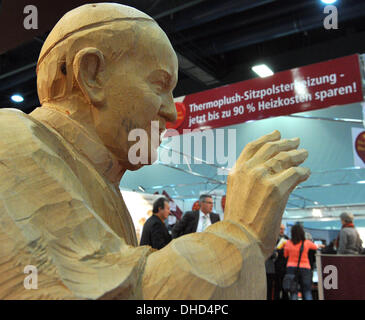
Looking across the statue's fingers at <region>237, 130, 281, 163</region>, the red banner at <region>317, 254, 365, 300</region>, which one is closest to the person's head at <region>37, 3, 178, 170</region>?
the statue's fingers at <region>237, 130, 281, 163</region>

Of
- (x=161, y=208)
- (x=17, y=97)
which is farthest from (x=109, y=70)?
(x=17, y=97)

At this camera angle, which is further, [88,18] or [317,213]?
[317,213]

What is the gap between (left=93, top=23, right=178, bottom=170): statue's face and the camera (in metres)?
0.89

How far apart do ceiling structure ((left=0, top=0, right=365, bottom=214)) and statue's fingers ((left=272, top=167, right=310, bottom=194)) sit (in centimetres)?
330

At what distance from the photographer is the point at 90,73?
88cm

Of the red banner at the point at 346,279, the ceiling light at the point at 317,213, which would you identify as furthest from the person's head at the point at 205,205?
the ceiling light at the point at 317,213

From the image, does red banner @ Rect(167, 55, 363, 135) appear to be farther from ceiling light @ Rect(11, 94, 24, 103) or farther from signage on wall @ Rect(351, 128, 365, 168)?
ceiling light @ Rect(11, 94, 24, 103)

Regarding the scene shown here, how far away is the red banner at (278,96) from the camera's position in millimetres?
2912

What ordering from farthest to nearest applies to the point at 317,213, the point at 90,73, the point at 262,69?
the point at 317,213 < the point at 262,69 < the point at 90,73

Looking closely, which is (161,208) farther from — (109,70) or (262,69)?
(262,69)

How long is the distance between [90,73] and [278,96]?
8.49 feet

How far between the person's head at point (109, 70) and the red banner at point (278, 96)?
2279 millimetres

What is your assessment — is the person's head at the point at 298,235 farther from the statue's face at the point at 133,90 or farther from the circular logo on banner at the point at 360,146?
the statue's face at the point at 133,90
